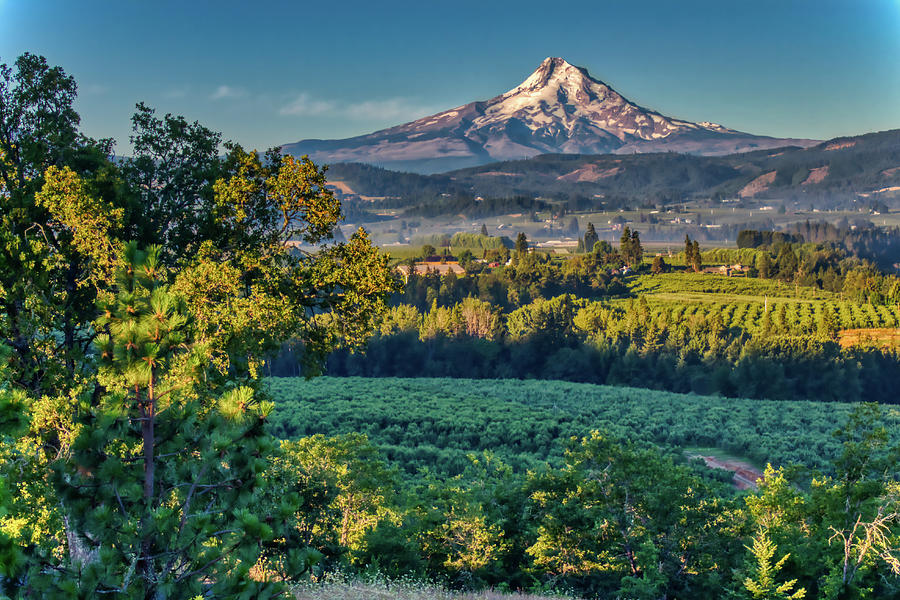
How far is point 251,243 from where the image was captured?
1182cm

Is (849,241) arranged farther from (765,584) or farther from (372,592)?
(372,592)

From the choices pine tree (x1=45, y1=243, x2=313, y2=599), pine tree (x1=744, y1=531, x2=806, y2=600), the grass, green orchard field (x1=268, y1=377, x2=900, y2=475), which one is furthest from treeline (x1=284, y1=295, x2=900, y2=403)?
pine tree (x1=45, y1=243, x2=313, y2=599)

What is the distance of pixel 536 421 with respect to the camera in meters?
49.6

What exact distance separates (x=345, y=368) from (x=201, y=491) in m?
89.9

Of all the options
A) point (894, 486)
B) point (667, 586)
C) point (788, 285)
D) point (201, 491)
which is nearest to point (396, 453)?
point (667, 586)

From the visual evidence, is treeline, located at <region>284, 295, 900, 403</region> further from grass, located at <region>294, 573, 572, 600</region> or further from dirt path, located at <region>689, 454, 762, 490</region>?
grass, located at <region>294, 573, 572, 600</region>

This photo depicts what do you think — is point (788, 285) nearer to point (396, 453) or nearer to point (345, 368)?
point (345, 368)

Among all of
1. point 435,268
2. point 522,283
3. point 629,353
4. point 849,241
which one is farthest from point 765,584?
point 849,241

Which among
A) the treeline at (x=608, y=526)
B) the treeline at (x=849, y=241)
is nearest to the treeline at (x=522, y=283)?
the treeline at (x=849, y=241)

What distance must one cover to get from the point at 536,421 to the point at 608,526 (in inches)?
1300

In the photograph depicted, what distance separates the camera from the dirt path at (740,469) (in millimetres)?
39562

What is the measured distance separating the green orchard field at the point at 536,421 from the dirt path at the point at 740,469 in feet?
4.07

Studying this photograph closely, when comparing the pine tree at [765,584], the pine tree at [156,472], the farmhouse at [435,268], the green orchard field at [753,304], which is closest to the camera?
the pine tree at [156,472]

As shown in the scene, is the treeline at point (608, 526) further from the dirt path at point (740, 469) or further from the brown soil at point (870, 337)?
the brown soil at point (870, 337)
